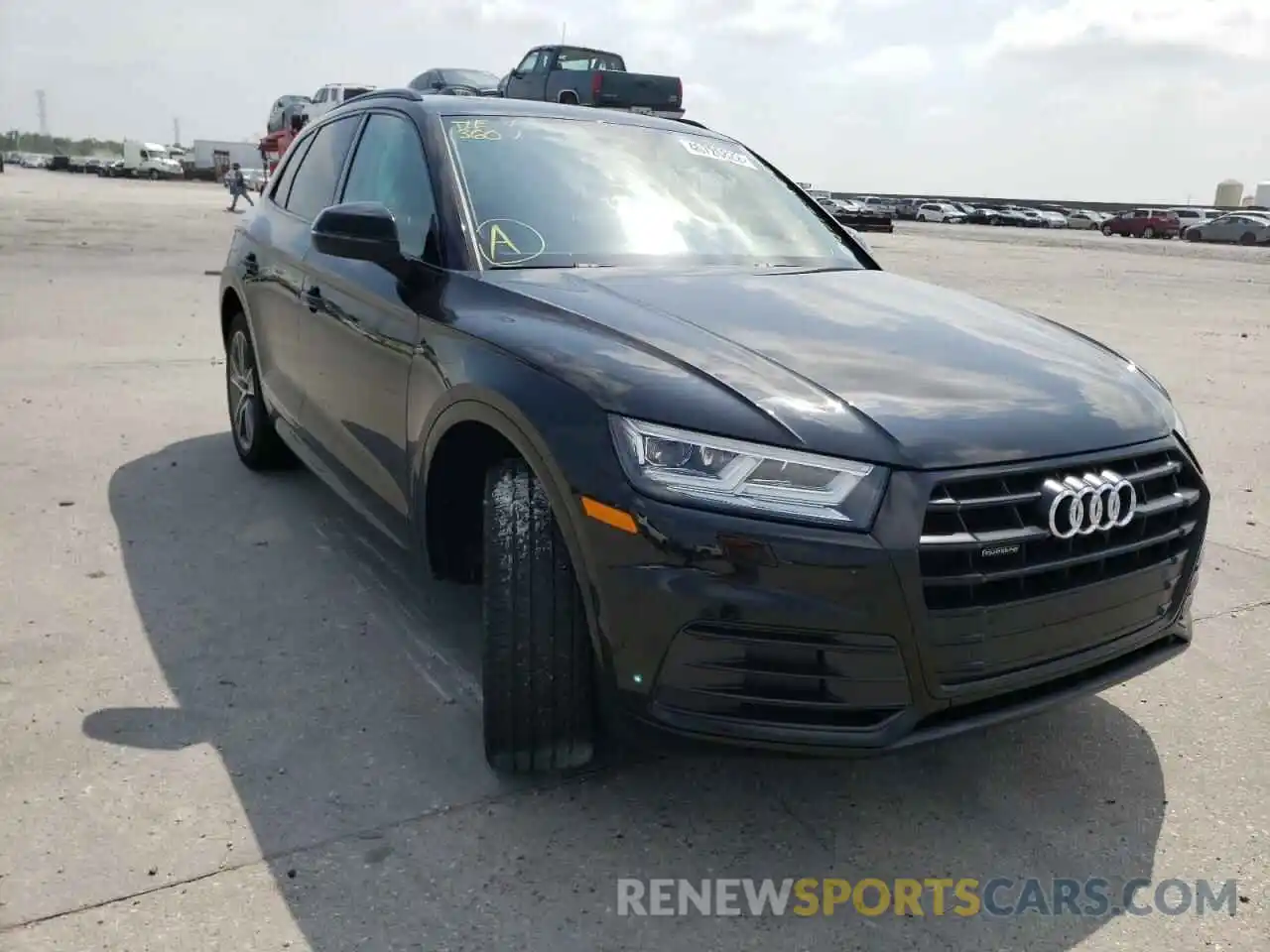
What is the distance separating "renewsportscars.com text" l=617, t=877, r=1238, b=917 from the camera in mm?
2359

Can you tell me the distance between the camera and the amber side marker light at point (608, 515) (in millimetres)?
2244

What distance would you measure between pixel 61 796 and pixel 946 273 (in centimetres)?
1825

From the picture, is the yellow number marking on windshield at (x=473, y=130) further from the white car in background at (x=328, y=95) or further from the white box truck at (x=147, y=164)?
the white box truck at (x=147, y=164)

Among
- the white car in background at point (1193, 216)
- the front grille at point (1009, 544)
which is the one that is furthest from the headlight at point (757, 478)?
the white car in background at point (1193, 216)

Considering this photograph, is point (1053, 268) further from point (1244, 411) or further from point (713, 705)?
point (713, 705)

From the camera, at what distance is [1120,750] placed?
303cm

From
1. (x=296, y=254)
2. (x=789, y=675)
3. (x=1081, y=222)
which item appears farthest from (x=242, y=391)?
(x=1081, y=222)

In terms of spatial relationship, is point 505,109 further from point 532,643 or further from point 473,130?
point 532,643

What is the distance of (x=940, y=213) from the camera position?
62188 mm

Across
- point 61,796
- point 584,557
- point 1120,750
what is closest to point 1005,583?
point 584,557

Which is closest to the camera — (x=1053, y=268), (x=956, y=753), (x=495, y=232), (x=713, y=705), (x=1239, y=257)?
(x=713, y=705)

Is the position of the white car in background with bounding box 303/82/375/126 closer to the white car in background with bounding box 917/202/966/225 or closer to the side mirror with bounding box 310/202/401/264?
the side mirror with bounding box 310/202/401/264

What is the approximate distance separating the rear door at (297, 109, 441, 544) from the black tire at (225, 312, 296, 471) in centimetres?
105

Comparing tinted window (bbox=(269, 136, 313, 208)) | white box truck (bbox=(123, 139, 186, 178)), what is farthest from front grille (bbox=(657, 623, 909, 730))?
white box truck (bbox=(123, 139, 186, 178))
